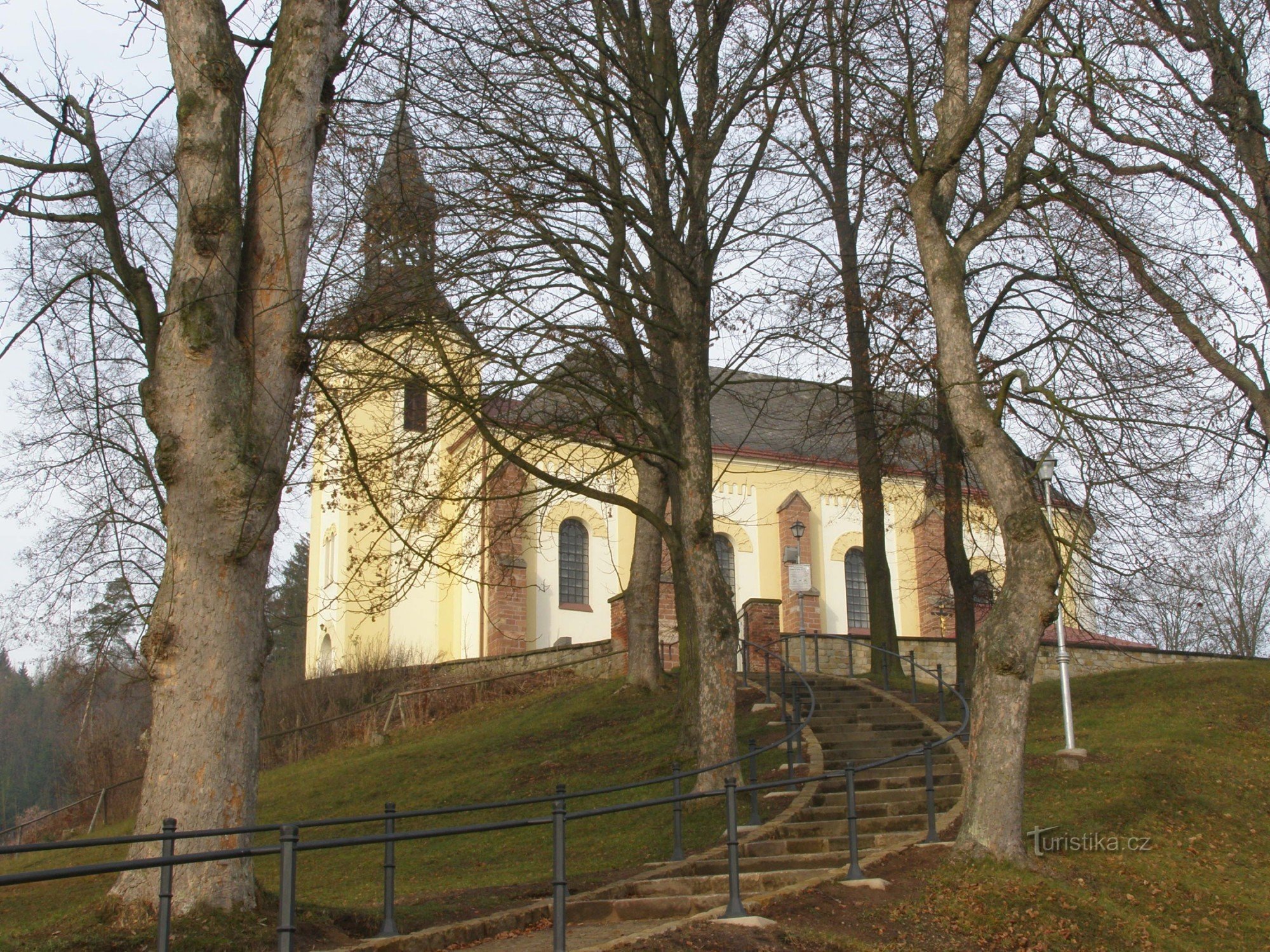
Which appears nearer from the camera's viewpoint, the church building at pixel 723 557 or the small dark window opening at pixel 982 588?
the small dark window opening at pixel 982 588

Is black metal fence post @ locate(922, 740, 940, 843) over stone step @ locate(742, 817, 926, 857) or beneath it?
over

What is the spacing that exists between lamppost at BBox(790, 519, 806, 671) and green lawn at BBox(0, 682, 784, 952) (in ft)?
9.95

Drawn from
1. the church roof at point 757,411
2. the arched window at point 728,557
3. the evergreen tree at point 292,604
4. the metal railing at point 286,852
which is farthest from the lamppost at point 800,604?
the evergreen tree at point 292,604

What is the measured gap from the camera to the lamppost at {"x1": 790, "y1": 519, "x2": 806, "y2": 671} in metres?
22.3

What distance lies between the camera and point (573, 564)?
30.6m

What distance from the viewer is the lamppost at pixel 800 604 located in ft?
73.2

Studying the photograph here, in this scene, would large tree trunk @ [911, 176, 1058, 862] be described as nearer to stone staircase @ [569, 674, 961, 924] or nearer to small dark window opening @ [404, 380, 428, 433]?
stone staircase @ [569, 674, 961, 924]

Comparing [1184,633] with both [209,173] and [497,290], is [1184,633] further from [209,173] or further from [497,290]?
[209,173]

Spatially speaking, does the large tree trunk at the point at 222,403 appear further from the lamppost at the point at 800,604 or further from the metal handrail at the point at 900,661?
the lamppost at the point at 800,604

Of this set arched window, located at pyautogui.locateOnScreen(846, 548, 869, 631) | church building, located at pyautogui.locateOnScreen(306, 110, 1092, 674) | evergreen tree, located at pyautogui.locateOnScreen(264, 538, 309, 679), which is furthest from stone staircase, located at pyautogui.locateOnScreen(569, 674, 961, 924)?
evergreen tree, located at pyautogui.locateOnScreen(264, 538, 309, 679)

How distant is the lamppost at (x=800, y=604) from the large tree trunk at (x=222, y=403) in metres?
15.3

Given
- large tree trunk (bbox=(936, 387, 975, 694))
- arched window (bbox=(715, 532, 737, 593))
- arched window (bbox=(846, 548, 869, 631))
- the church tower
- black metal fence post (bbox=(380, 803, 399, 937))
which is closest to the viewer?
black metal fence post (bbox=(380, 803, 399, 937))

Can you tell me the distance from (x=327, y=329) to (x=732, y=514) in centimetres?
2427

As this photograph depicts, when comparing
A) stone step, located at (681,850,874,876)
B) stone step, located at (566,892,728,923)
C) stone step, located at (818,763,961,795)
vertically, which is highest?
stone step, located at (818,763,961,795)
